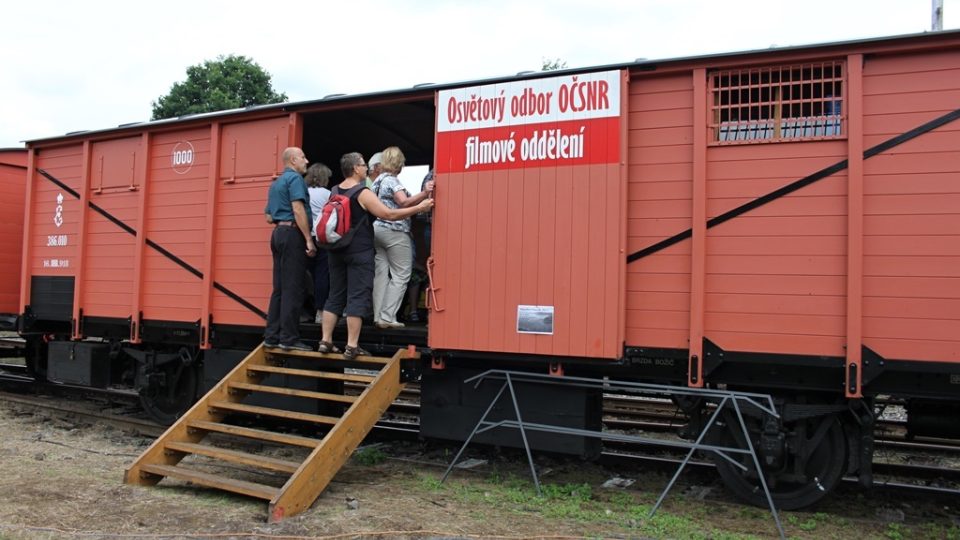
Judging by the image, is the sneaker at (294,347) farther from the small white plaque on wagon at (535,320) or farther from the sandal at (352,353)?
the small white plaque on wagon at (535,320)

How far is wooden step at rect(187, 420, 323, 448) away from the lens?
5025 mm

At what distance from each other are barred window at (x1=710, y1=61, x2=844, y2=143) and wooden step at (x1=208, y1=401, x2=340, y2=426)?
3.63 metres

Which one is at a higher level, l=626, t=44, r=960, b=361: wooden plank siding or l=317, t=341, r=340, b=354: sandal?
l=626, t=44, r=960, b=361: wooden plank siding

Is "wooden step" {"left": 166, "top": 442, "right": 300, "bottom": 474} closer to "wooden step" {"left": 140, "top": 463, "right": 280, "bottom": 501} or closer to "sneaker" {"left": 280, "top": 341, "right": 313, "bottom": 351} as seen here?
"wooden step" {"left": 140, "top": 463, "right": 280, "bottom": 501}

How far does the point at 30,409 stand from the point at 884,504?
370 inches

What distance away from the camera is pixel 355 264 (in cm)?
565

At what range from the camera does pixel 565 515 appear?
15.1 feet

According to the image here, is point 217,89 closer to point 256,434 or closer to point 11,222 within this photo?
point 11,222

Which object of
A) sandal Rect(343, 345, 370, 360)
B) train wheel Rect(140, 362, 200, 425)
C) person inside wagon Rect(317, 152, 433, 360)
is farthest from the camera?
train wheel Rect(140, 362, 200, 425)

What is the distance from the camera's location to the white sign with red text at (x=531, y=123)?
5.02 metres

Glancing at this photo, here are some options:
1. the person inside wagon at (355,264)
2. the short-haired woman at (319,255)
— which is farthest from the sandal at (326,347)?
the short-haired woman at (319,255)

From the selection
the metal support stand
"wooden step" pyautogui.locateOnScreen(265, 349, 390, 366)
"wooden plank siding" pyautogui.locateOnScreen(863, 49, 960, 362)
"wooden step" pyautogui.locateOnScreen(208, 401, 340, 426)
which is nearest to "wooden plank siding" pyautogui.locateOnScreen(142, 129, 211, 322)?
"wooden step" pyautogui.locateOnScreen(265, 349, 390, 366)

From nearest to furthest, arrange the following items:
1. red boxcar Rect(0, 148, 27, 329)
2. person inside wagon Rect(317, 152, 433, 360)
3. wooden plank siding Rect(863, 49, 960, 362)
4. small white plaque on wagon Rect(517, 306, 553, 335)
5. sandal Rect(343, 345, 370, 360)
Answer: wooden plank siding Rect(863, 49, 960, 362)
small white plaque on wagon Rect(517, 306, 553, 335)
person inside wagon Rect(317, 152, 433, 360)
sandal Rect(343, 345, 370, 360)
red boxcar Rect(0, 148, 27, 329)

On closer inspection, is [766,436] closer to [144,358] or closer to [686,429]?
[686,429]
